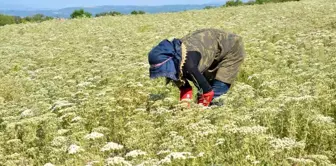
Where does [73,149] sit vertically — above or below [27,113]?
above

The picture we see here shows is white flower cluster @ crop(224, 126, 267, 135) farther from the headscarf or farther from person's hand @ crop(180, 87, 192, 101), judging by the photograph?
person's hand @ crop(180, 87, 192, 101)

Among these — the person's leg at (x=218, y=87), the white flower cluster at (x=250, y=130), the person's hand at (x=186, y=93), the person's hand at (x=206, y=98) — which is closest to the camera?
the white flower cluster at (x=250, y=130)

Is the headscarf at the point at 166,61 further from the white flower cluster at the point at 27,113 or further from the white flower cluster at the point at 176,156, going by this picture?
the white flower cluster at the point at 27,113

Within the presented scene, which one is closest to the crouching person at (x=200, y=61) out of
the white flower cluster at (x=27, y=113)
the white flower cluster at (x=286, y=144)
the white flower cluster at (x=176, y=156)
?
the white flower cluster at (x=176, y=156)

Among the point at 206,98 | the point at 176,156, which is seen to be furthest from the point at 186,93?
the point at 176,156

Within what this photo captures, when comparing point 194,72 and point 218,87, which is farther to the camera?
point 218,87

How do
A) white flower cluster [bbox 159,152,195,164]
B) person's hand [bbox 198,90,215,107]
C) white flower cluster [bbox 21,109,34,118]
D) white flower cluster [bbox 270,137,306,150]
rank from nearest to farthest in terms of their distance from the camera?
white flower cluster [bbox 270,137,306,150] → white flower cluster [bbox 159,152,195,164] → person's hand [bbox 198,90,215,107] → white flower cluster [bbox 21,109,34,118]

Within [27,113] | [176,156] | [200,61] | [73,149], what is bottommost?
[27,113]

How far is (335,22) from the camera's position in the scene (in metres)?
16.1

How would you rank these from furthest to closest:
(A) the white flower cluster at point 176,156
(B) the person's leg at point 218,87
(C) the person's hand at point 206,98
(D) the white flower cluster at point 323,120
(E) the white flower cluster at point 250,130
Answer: (B) the person's leg at point 218,87 → (C) the person's hand at point 206,98 → (D) the white flower cluster at point 323,120 → (E) the white flower cluster at point 250,130 → (A) the white flower cluster at point 176,156

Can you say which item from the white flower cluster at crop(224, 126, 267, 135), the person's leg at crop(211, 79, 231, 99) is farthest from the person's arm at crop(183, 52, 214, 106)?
the white flower cluster at crop(224, 126, 267, 135)

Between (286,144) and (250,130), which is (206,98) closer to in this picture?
(250,130)

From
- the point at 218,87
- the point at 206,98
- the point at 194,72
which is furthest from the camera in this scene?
the point at 218,87

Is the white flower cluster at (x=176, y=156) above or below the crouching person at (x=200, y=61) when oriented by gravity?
below
